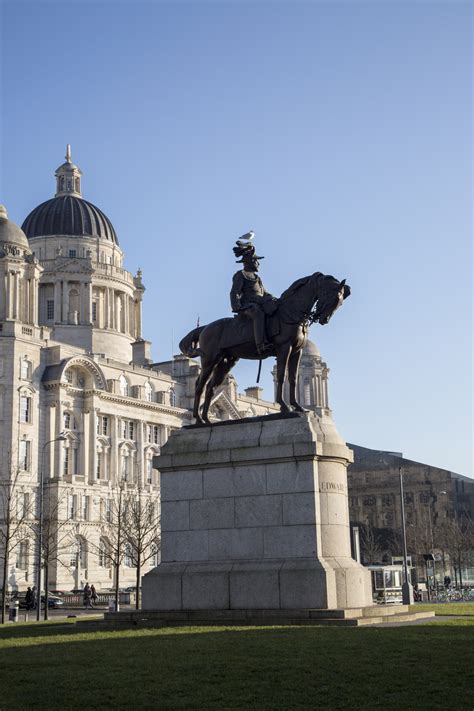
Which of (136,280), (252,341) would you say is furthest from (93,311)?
(252,341)

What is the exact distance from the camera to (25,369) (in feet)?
302

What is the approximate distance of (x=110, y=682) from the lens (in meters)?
13.8

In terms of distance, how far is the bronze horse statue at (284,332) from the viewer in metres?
24.8

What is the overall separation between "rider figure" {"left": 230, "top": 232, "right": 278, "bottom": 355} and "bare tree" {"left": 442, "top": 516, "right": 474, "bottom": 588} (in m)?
70.0

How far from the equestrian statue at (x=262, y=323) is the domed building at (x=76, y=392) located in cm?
4918

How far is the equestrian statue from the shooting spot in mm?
24844

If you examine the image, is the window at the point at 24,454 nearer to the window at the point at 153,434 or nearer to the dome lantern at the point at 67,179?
the window at the point at 153,434

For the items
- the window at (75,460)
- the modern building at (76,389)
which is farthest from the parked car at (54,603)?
the window at (75,460)

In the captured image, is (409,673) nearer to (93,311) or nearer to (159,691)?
(159,691)

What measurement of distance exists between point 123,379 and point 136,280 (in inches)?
1113

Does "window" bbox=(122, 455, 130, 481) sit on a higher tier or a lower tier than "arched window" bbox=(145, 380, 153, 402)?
lower

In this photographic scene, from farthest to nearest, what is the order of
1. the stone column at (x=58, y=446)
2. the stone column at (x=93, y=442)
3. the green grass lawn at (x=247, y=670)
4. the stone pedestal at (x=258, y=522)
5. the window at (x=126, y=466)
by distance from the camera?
1. the window at (x=126, y=466)
2. the stone column at (x=93, y=442)
3. the stone column at (x=58, y=446)
4. the stone pedestal at (x=258, y=522)
5. the green grass lawn at (x=247, y=670)

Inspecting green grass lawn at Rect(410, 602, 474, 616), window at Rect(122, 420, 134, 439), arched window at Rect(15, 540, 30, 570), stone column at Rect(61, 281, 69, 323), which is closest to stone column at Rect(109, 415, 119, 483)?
window at Rect(122, 420, 134, 439)

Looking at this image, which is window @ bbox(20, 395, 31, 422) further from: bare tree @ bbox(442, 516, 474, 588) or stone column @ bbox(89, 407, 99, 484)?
bare tree @ bbox(442, 516, 474, 588)
